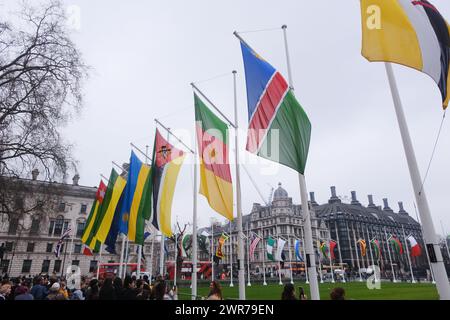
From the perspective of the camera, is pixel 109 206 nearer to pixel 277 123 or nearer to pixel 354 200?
pixel 277 123

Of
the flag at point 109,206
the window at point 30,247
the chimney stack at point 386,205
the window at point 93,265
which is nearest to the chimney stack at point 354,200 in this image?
the chimney stack at point 386,205

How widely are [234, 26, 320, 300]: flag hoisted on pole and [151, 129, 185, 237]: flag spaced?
7109 millimetres

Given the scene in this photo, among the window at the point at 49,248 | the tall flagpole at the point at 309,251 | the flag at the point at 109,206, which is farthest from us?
the window at the point at 49,248

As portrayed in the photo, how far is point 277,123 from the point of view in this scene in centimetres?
905

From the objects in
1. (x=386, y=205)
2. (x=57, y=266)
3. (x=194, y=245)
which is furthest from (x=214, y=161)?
(x=386, y=205)

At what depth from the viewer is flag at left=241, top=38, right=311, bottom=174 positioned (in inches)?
334

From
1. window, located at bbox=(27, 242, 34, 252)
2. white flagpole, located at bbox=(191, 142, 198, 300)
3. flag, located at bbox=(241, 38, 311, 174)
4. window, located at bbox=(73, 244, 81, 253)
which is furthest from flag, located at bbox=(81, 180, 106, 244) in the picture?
window, located at bbox=(73, 244, 81, 253)

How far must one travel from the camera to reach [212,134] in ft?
41.2

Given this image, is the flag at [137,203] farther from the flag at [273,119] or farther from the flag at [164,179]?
the flag at [273,119]

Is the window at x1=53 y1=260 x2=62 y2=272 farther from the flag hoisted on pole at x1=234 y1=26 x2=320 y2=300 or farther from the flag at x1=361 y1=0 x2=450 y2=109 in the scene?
the flag at x1=361 y1=0 x2=450 y2=109

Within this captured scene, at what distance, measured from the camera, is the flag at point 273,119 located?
8492 millimetres

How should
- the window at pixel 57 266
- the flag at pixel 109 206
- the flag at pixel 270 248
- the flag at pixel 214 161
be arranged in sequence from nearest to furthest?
the flag at pixel 214 161
the flag at pixel 109 206
the flag at pixel 270 248
the window at pixel 57 266

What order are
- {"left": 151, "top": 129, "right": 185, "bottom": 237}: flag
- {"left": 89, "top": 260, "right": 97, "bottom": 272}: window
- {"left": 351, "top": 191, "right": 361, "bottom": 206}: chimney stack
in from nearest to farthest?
1. {"left": 151, "top": 129, "right": 185, "bottom": 237}: flag
2. {"left": 89, "top": 260, "right": 97, "bottom": 272}: window
3. {"left": 351, "top": 191, "right": 361, "bottom": 206}: chimney stack
